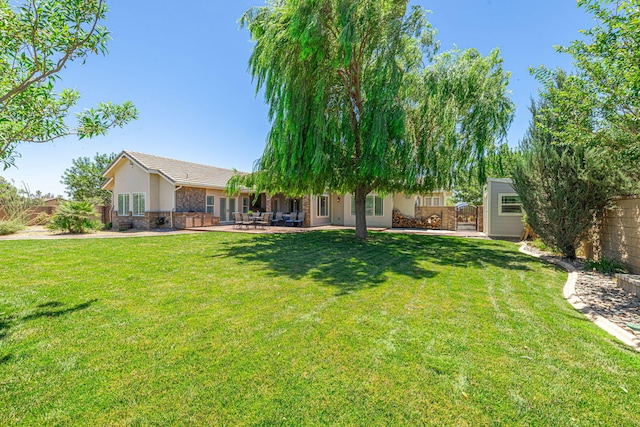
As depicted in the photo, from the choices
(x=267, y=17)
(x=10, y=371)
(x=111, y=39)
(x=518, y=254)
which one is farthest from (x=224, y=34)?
(x=518, y=254)

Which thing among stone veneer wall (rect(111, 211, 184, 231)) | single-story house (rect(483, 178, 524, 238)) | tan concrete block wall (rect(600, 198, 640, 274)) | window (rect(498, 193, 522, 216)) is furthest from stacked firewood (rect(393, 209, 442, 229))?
stone veneer wall (rect(111, 211, 184, 231))

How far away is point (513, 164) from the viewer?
9195 millimetres

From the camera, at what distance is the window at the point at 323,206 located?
820 inches

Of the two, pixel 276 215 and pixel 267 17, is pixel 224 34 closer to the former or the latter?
pixel 267 17

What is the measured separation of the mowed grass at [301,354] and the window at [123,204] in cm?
1412

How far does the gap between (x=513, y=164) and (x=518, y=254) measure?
3103 mm

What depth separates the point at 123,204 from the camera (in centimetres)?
1888

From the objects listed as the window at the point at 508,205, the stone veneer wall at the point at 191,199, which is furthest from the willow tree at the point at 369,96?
the stone veneer wall at the point at 191,199

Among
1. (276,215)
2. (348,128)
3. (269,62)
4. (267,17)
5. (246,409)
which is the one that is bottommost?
(246,409)

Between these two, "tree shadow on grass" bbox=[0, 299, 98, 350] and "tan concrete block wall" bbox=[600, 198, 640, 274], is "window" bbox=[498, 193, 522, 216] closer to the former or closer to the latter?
"tan concrete block wall" bbox=[600, 198, 640, 274]

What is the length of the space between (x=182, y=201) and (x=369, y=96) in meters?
13.7

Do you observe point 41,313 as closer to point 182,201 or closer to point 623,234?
point 623,234

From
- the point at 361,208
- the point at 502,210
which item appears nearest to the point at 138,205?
the point at 361,208

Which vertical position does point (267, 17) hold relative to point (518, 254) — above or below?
above
